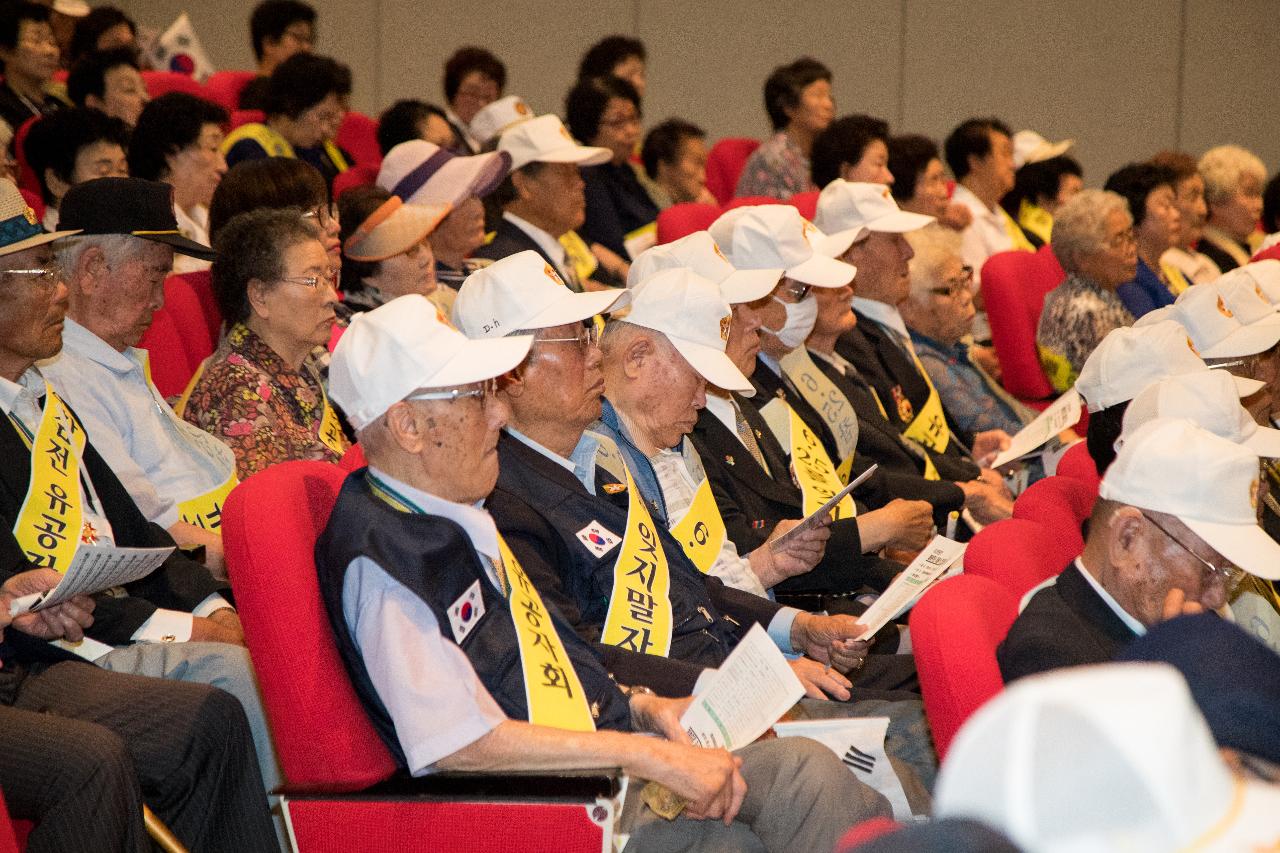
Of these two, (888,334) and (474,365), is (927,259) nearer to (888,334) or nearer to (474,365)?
(888,334)

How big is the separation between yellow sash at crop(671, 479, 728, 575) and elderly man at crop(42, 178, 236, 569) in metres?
1.04

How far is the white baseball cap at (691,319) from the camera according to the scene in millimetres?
2990

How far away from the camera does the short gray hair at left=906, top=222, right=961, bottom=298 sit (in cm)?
486

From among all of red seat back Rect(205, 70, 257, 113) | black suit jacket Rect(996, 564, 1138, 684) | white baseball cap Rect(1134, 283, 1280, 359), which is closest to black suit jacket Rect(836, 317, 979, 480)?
white baseball cap Rect(1134, 283, 1280, 359)

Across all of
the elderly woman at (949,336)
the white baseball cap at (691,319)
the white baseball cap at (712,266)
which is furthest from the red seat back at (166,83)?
the white baseball cap at (691,319)

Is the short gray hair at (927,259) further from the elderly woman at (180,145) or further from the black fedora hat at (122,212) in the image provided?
the black fedora hat at (122,212)

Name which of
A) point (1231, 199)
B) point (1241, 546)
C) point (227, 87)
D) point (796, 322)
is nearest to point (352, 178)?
point (227, 87)

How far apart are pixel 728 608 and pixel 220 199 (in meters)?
1.89

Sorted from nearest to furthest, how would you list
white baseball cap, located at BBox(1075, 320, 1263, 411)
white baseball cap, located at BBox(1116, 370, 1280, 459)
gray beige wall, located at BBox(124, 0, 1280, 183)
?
white baseball cap, located at BBox(1116, 370, 1280, 459), white baseball cap, located at BBox(1075, 320, 1263, 411), gray beige wall, located at BBox(124, 0, 1280, 183)

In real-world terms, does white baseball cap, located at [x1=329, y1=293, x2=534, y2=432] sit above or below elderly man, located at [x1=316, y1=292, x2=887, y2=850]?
above

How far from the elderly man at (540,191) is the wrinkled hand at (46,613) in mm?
2743

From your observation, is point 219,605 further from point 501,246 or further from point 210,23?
point 210,23

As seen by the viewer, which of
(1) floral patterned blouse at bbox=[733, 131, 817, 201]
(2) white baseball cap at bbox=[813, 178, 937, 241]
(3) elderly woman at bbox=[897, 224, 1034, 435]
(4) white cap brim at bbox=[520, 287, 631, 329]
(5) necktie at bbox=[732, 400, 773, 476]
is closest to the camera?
(4) white cap brim at bbox=[520, 287, 631, 329]

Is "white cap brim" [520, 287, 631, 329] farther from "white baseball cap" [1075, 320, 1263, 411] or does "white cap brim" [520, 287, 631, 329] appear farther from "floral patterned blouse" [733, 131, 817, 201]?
"floral patterned blouse" [733, 131, 817, 201]
